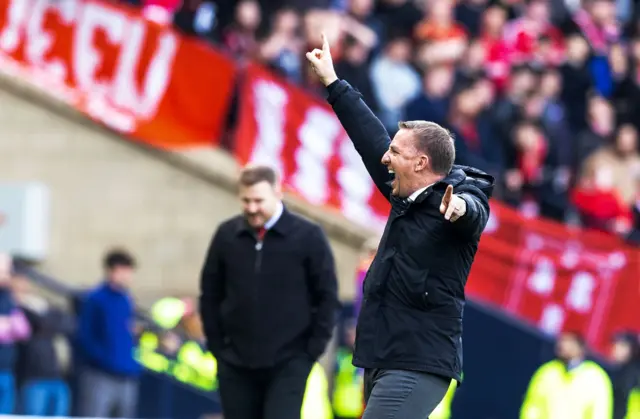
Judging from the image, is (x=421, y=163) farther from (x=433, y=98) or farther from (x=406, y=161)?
(x=433, y=98)

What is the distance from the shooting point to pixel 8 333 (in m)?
12.9

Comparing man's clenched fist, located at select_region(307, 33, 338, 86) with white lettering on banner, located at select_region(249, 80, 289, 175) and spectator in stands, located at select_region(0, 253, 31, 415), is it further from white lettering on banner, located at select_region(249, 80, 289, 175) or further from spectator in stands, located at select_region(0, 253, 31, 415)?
white lettering on banner, located at select_region(249, 80, 289, 175)

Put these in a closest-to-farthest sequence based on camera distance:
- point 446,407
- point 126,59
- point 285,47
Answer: point 446,407 < point 126,59 < point 285,47

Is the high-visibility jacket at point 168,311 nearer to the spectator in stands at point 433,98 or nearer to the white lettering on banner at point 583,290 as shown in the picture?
the spectator in stands at point 433,98

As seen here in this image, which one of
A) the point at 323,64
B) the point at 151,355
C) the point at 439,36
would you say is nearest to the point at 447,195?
the point at 323,64

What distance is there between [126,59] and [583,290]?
487cm

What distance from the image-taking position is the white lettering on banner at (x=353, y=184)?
14102 millimetres

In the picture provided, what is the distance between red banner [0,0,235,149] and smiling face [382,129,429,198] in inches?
327

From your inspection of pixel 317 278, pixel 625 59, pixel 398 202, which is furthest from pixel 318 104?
pixel 398 202

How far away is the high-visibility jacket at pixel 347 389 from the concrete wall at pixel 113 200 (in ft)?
6.80

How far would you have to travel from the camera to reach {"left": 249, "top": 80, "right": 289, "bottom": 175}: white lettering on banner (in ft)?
46.5

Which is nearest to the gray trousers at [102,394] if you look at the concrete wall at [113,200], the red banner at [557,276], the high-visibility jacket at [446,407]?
the concrete wall at [113,200]

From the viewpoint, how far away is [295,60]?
15.2m

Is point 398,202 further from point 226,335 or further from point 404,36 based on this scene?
point 404,36
